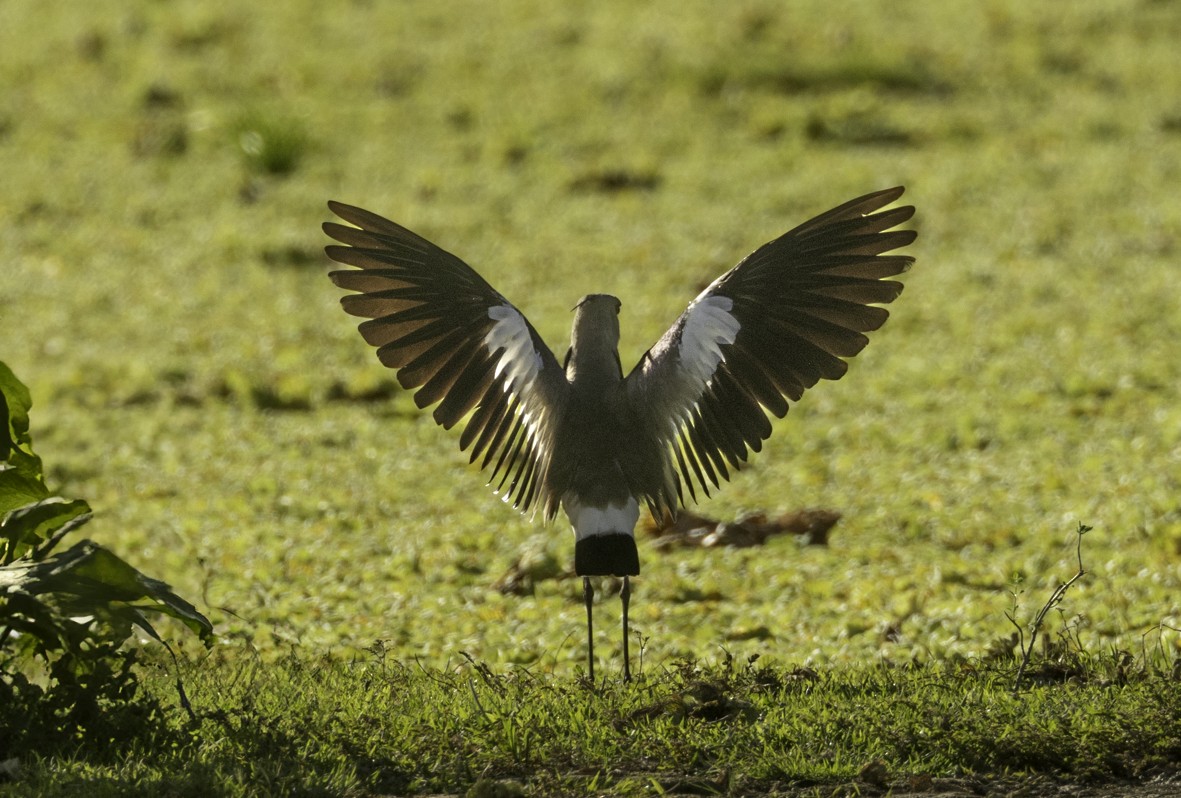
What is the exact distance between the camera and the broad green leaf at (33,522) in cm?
524

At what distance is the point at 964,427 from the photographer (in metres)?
10.5

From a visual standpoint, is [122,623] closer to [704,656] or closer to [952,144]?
[704,656]

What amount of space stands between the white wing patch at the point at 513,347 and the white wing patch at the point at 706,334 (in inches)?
22.2

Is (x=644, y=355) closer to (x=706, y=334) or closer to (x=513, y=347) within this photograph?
(x=706, y=334)

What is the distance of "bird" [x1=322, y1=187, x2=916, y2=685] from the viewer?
19.9 ft

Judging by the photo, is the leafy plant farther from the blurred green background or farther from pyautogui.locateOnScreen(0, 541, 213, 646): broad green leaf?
the blurred green background

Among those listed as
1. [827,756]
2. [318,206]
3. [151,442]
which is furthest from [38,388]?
[827,756]

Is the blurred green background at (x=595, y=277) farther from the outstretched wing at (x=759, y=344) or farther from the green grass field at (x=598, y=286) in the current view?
the outstretched wing at (x=759, y=344)

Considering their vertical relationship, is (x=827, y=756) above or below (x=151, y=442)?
below

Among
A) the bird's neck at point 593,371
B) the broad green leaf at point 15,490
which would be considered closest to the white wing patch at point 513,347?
the bird's neck at point 593,371

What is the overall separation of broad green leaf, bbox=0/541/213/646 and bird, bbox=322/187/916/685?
1.38 meters

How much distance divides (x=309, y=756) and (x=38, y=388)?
7.60 metres

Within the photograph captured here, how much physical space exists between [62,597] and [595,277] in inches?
375

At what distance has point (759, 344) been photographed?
6098mm
